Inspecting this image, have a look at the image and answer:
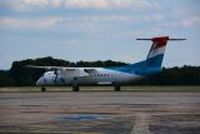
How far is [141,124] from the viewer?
20.1 meters

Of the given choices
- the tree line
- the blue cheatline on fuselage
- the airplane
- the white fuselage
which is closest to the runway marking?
the blue cheatline on fuselage

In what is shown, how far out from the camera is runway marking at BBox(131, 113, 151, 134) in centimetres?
1772

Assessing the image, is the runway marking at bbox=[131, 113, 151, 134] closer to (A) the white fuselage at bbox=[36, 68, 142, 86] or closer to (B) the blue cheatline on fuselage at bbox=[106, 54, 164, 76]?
(B) the blue cheatline on fuselage at bbox=[106, 54, 164, 76]

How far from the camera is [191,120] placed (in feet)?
70.8

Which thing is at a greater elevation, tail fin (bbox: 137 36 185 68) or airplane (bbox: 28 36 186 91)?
tail fin (bbox: 137 36 185 68)

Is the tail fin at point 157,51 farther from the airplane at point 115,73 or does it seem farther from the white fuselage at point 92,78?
the white fuselage at point 92,78

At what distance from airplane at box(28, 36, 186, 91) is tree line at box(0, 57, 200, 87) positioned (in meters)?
12.3

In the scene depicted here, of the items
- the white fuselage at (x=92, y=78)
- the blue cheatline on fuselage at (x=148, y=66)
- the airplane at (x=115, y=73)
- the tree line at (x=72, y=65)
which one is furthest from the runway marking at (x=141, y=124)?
the tree line at (x=72, y=65)

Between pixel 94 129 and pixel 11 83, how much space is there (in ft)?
283

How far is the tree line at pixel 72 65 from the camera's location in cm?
9544

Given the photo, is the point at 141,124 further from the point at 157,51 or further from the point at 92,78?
the point at 92,78

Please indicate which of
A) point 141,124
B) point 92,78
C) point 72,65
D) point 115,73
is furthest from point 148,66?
point 141,124

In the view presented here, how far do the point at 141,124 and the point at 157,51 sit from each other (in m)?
53.2

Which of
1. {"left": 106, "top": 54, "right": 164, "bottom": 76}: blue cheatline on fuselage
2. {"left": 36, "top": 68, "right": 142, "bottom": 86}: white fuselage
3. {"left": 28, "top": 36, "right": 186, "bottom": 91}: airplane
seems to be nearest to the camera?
{"left": 106, "top": 54, "right": 164, "bottom": 76}: blue cheatline on fuselage
